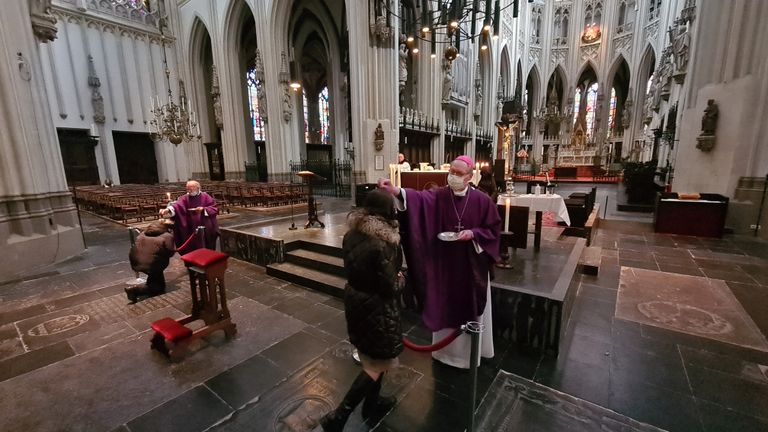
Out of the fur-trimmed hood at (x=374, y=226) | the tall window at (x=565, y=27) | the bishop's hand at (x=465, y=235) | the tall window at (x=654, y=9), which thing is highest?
the tall window at (x=565, y=27)

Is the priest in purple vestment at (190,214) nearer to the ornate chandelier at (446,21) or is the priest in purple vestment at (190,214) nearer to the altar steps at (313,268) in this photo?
the altar steps at (313,268)

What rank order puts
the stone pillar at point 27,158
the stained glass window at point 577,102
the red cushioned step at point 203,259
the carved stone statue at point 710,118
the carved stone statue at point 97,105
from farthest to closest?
the stained glass window at point 577,102
the carved stone statue at point 97,105
the carved stone statue at point 710,118
the stone pillar at point 27,158
the red cushioned step at point 203,259

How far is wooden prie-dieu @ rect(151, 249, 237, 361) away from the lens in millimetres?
3064

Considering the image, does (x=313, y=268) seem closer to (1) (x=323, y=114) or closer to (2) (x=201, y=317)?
(2) (x=201, y=317)

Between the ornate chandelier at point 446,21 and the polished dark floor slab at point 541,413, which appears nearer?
the polished dark floor slab at point 541,413

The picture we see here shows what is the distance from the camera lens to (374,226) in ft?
6.31

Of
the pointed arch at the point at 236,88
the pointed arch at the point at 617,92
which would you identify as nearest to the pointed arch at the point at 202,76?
the pointed arch at the point at 236,88

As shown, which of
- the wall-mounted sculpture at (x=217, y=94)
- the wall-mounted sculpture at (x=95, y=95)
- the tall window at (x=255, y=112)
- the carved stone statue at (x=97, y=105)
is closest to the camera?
the wall-mounted sculpture at (x=95, y=95)

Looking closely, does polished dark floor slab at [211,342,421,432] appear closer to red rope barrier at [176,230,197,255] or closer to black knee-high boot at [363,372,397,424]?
black knee-high boot at [363,372,397,424]

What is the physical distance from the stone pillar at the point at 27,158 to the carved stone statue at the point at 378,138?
30.7 ft

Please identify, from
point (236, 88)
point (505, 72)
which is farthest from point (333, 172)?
point (505, 72)

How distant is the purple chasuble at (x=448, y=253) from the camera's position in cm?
246

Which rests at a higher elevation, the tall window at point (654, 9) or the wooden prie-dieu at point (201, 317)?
the tall window at point (654, 9)

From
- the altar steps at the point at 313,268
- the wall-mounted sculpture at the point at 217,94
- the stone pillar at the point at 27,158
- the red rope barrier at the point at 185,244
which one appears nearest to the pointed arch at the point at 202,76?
the wall-mounted sculpture at the point at 217,94
